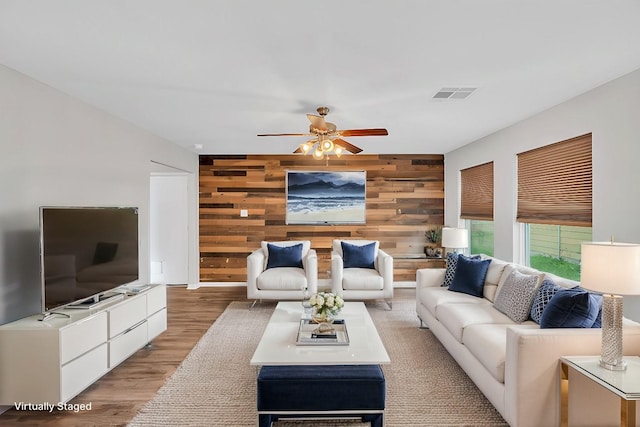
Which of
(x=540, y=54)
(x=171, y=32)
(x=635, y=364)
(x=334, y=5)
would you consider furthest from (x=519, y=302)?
(x=171, y=32)

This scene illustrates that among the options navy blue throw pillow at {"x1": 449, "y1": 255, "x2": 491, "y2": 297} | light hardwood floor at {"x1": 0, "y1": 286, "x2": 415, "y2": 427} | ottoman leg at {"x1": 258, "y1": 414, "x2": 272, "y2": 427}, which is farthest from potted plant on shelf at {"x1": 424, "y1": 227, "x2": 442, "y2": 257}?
ottoman leg at {"x1": 258, "y1": 414, "x2": 272, "y2": 427}

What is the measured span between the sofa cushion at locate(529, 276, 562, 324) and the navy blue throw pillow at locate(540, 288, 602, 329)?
343 millimetres

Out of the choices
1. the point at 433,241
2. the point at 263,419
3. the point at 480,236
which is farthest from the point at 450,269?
the point at 263,419

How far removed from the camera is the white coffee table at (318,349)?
2400mm

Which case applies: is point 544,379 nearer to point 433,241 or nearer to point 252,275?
point 252,275

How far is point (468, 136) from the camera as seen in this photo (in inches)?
199

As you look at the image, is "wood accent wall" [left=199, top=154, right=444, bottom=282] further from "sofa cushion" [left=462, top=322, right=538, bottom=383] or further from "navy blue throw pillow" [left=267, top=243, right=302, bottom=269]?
"sofa cushion" [left=462, top=322, right=538, bottom=383]

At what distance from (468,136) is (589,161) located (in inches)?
78.4

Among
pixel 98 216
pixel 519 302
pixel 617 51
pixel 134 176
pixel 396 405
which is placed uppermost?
pixel 617 51

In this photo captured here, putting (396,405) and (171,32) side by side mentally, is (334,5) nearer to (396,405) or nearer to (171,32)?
(171,32)

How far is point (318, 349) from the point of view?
8.62ft

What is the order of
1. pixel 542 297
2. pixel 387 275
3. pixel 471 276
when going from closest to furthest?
pixel 542 297
pixel 471 276
pixel 387 275

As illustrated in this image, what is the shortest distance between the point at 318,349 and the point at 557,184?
2.91 m

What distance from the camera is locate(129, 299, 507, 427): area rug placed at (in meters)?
2.45
